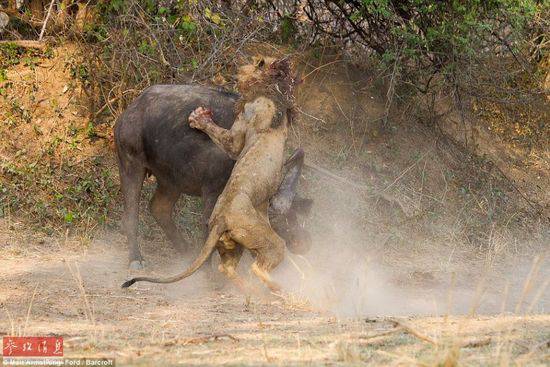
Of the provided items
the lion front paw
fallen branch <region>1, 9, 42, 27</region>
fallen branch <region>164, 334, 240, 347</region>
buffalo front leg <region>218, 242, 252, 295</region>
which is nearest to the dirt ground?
fallen branch <region>164, 334, 240, 347</region>

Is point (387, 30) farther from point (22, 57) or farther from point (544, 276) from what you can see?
point (22, 57)

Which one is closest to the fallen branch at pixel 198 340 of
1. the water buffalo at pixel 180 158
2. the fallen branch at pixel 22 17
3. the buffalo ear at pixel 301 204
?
the water buffalo at pixel 180 158

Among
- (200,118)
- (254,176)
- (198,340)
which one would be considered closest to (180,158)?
(200,118)

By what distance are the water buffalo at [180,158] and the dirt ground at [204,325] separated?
2.40 ft

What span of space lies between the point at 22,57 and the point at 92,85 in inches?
38.9

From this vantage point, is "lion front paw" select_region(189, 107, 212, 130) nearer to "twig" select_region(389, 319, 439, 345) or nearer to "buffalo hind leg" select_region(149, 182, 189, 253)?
"buffalo hind leg" select_region(149, 182, 189, 253)

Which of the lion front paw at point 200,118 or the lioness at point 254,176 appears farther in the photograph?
the lion front paw at point 200,118

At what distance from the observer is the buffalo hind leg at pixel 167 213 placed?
30.3 ft

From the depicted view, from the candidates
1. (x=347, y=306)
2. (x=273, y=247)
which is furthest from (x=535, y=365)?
(x=347, y=306)

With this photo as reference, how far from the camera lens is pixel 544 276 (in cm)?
988

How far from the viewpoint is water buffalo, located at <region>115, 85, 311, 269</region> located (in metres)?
8.01

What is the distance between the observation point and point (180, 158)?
831cm

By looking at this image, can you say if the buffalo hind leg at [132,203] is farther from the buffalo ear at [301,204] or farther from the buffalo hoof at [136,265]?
the buffalo ear at [301,204]

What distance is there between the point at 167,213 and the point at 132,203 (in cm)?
48
